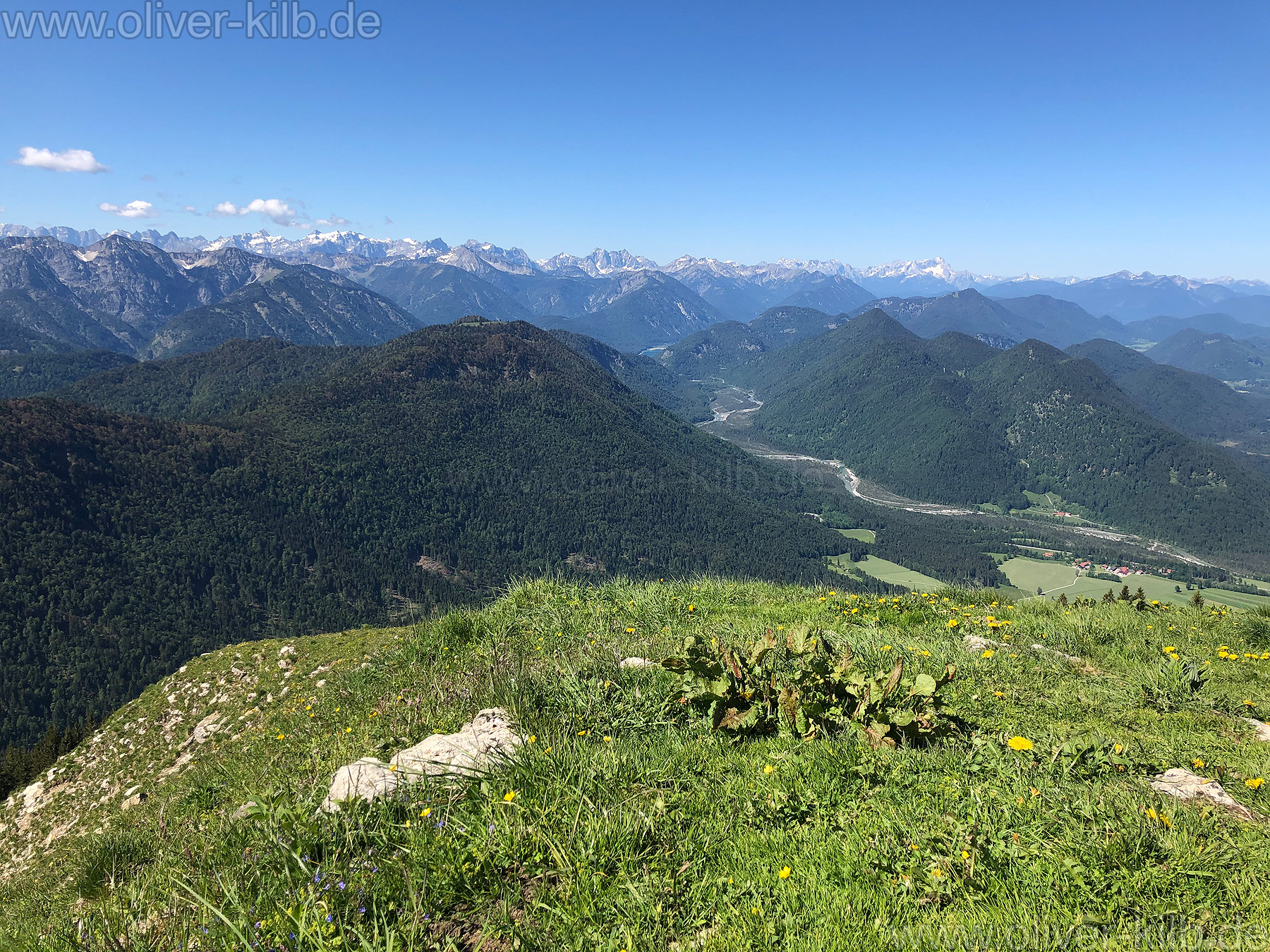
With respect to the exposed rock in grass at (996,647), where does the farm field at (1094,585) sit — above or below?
below

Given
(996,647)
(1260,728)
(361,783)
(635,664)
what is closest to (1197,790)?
(1260,728)

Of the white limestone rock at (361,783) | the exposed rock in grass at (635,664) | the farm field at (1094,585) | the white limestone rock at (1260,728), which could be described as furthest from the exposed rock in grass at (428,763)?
the farm field at (1094,585)

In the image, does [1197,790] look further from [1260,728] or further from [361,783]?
[361,783]

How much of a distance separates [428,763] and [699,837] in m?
2.43

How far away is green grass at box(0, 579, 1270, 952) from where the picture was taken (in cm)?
342

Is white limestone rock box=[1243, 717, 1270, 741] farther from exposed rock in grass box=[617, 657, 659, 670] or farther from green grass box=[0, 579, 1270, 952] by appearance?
exposed rock in grass box=[617, 657, 659, 670]

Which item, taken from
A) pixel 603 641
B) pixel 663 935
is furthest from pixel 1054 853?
pixel 603 641

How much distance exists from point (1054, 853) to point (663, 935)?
2653 millimetres

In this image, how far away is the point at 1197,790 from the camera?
4.65 meters

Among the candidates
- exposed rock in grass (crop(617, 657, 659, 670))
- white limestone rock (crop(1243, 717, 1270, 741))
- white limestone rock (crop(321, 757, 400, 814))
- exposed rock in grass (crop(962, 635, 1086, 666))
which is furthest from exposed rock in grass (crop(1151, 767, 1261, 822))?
white limestone rock (crop(321, 757, 400, 814))

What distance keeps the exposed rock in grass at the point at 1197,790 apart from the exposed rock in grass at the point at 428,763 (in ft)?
18.5

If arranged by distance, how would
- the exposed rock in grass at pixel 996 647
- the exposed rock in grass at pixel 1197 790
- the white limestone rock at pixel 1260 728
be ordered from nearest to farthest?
the exposed rock in grass at pixel 1197 790
the white limestone rock at pixel 1260 728
the exposed rock in grass at pixel 996 647

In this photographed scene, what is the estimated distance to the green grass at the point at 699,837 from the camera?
3.42 m

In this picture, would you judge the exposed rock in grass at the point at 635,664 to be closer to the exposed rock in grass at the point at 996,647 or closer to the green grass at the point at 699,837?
the green grass at the point at 699,837
